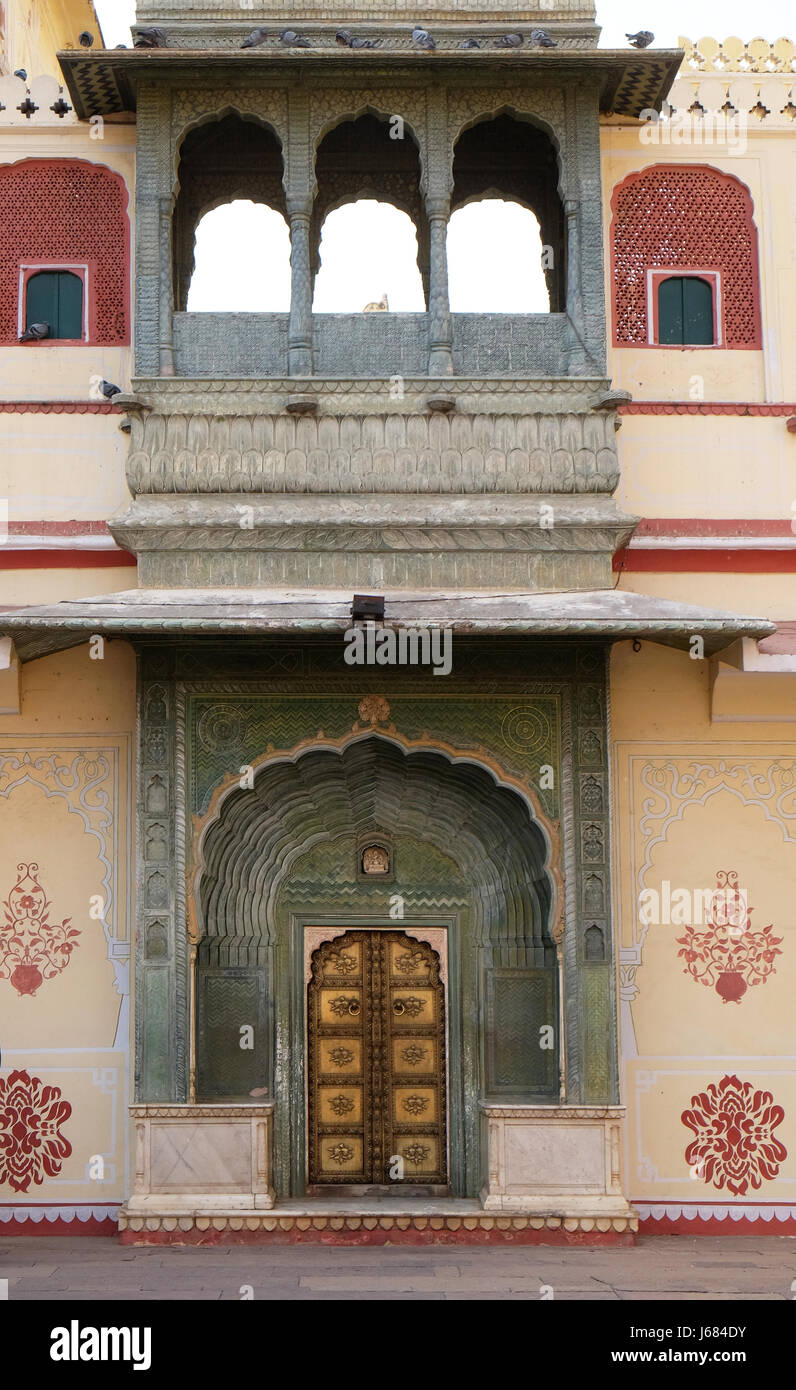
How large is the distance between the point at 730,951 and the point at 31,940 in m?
3.87

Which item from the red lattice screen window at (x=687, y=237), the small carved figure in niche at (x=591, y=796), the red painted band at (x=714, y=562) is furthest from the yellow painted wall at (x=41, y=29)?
the small carved figure in niche at (x=591, y=796)

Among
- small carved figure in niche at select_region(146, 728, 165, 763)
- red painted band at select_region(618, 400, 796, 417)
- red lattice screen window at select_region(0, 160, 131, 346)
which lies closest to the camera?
small carved figure in niche at select_region(146, 728, 165, 763)

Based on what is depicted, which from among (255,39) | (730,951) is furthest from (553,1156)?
(255,39)

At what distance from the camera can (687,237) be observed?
10.5 m

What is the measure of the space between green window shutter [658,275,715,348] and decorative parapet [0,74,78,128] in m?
3.67

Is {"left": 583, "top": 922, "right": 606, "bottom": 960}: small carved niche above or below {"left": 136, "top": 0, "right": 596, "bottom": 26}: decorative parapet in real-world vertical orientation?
below

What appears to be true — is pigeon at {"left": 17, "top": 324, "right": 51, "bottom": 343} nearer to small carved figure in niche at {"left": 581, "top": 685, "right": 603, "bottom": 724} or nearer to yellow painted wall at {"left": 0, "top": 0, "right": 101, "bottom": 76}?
yellow painted wall at {"left": 0, "top": 0, "right": 101, "bottom": 76}

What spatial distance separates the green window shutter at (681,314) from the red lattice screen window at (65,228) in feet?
10.5

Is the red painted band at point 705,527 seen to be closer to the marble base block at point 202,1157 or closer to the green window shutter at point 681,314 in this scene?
the green window shutter at point 681,314

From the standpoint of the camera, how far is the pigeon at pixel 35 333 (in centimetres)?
1025

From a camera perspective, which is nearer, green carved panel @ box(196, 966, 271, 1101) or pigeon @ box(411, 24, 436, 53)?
green carved panel @ box(196, 966, 271, 1101)

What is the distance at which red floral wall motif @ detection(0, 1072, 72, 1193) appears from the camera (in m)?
9.52

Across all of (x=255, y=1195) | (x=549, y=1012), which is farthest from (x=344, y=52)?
(x=255, y=1195)

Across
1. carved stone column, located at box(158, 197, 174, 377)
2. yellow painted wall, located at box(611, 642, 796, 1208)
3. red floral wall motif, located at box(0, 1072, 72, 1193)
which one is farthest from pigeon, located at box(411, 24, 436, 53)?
red floral wall motif, located at box(0, 1072, 72, 1193)
